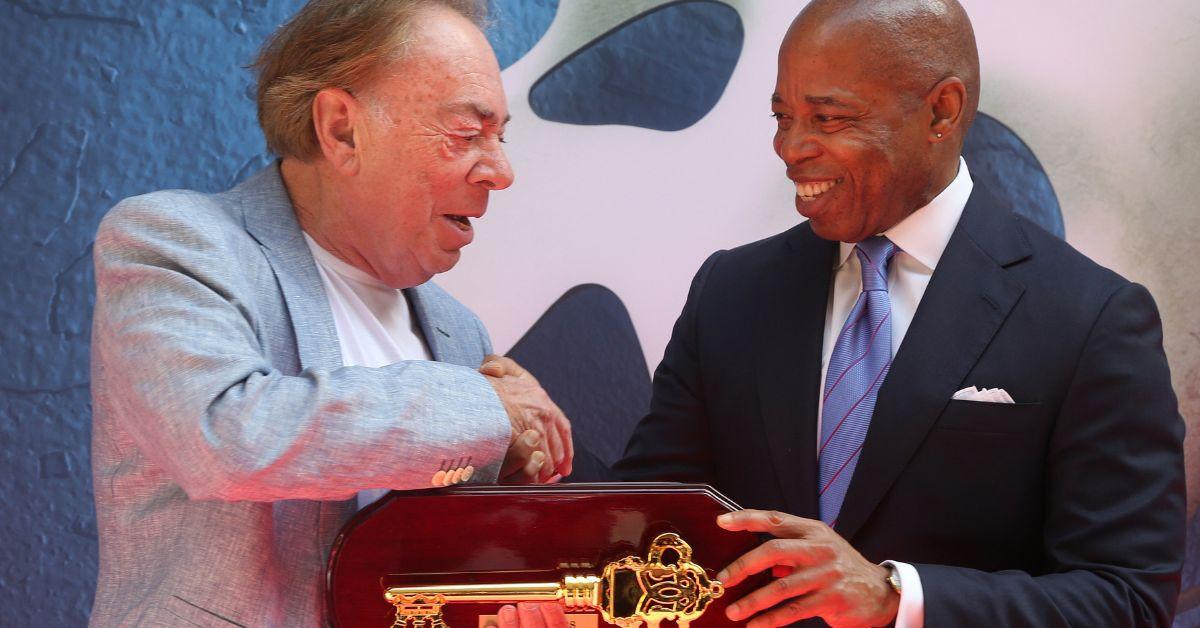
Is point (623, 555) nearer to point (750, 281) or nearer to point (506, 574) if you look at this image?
point (506, 574)

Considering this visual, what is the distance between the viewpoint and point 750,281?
2.02 metres

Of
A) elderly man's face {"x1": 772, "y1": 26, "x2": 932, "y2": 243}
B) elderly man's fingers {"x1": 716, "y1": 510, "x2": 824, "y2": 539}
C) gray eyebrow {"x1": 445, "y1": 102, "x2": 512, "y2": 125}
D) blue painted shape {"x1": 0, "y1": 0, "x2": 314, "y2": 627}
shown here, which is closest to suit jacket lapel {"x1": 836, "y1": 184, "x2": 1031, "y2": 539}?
elderly man's face {"x1": 772, "y1": 26, "x2": 932, "y2": 243}

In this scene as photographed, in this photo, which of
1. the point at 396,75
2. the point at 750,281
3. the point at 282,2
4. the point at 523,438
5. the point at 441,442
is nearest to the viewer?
the point at 441,442

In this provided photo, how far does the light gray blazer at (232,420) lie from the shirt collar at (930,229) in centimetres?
75

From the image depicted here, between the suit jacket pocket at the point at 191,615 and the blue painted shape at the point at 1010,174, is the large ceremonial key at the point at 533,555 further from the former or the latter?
the blue painted shape at the point at 1010,174

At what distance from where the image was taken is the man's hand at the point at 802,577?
4.61 ft

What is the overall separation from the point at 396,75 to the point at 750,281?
70cm

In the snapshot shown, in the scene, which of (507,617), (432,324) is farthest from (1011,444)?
(432,324)

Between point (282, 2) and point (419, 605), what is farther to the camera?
point (282, 2)

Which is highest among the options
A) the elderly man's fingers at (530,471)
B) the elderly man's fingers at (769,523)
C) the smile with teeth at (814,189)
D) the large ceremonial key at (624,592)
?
the smile with teeth at (814,189)

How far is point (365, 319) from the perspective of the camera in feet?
5.58

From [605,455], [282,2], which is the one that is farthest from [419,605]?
[282,2]

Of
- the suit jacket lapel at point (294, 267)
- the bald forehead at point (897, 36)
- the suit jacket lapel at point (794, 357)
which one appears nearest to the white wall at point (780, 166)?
the suit jacket lapel at point (794, 357)

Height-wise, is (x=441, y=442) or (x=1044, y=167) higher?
(x=1044, y=167)
